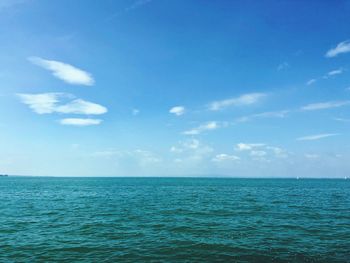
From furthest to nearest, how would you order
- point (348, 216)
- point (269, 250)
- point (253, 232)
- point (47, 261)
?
point (348, 216) < point (253, 232) < point (269, 250) < point (47, 261)

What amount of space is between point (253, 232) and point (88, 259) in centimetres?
Answer: 1788

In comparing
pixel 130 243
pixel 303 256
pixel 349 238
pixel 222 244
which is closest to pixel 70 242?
pixel 130 243

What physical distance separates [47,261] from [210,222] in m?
21.3

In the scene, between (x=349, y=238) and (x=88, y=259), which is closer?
(x=88, y=259)

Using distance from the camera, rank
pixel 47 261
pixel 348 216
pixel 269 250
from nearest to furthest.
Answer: pixel 47 261 < pixel 269 250 < pixel 348 216

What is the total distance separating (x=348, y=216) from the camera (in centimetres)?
4209

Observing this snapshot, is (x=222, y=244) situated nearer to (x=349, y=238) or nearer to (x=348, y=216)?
(x=349, y=238)

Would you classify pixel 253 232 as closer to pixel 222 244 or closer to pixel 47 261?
pixel 222 244

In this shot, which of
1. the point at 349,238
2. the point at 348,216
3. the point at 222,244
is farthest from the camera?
the point at 348,216

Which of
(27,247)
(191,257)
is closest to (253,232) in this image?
(191,257)

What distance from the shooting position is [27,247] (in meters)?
24.6

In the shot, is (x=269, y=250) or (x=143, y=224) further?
(x=143, y=224)

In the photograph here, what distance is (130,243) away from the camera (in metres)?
25.9

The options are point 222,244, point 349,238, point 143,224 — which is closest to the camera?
point 222,244
